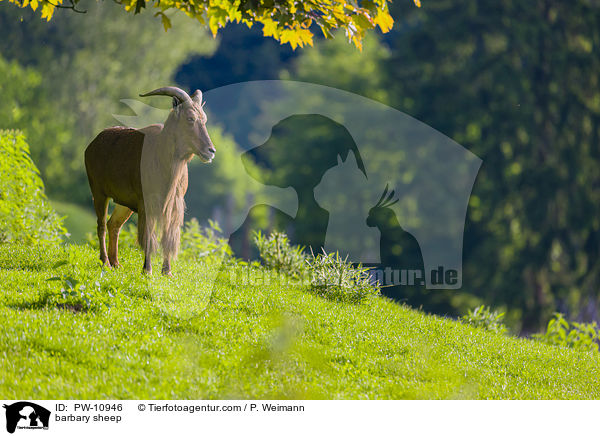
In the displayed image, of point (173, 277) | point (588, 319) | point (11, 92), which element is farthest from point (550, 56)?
point (11, 92)

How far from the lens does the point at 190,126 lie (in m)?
8.62

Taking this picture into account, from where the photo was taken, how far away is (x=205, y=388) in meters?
6.45

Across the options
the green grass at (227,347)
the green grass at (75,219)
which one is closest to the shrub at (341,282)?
the green grass at (227,347)

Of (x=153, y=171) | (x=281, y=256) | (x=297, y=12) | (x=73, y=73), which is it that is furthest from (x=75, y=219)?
(x=297, y=12)

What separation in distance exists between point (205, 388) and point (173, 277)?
11.1 feet

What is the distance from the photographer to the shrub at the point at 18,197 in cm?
1230

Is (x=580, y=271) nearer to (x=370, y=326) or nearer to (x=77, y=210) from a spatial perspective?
(x=370, y=326)

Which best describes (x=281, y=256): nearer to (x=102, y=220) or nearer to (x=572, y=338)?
(x=102, y=220)

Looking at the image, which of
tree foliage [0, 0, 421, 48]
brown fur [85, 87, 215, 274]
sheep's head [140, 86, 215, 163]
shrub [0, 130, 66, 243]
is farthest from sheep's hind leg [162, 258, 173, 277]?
shrub [0, 130, 66, 243]

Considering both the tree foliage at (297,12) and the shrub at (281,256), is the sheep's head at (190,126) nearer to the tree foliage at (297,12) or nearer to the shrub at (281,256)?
the tree foliage at (297,12)

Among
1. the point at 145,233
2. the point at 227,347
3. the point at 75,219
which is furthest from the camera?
the point at 75,219
